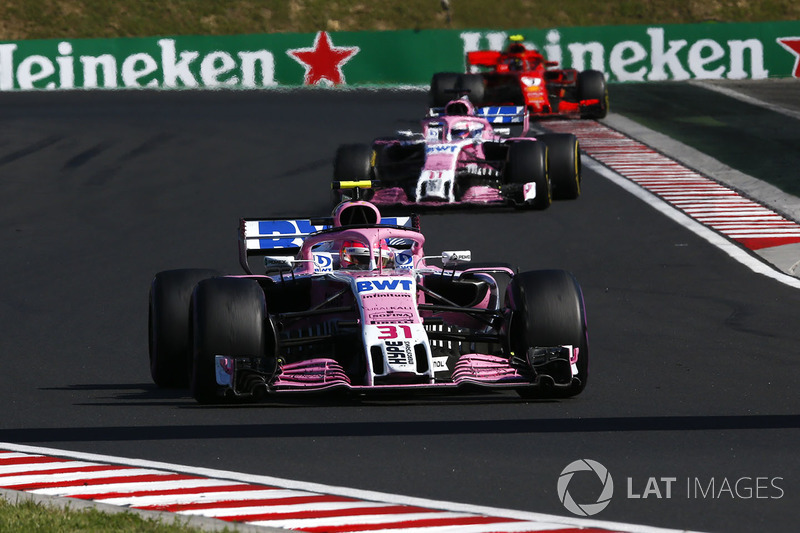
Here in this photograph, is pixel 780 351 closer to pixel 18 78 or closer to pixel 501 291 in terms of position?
pixel 501 291

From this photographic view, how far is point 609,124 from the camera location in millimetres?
33031

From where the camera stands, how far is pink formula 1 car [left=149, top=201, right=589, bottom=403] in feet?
34.7

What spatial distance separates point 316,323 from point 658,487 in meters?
4.21

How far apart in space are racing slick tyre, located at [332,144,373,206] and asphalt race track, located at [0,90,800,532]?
2.62ft

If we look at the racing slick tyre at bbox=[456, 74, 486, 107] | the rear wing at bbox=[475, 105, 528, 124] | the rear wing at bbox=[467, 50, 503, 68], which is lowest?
the rear wing at bbox=[475, 105, 528, 124]

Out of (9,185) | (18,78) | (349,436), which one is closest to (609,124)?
(9,185)

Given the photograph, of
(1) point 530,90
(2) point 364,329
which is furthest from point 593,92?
(2) point 364,329

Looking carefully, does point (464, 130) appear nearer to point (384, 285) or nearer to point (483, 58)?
point (384, 285)

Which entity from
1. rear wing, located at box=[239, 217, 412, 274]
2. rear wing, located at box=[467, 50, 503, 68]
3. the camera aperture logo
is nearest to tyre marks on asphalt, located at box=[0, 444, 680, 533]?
the camera aperture logo

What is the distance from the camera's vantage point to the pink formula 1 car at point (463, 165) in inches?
855

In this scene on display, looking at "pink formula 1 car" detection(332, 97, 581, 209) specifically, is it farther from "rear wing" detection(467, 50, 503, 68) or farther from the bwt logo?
"rear wing" detection(467, 50, 503, 68)

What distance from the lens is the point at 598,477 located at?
841cm

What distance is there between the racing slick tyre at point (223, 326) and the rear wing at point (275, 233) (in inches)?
112

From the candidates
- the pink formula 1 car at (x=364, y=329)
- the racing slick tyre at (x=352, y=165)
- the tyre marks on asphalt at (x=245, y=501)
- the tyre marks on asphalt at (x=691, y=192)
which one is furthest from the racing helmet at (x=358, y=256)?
the racing slick tyre at (x=352, y=165)
